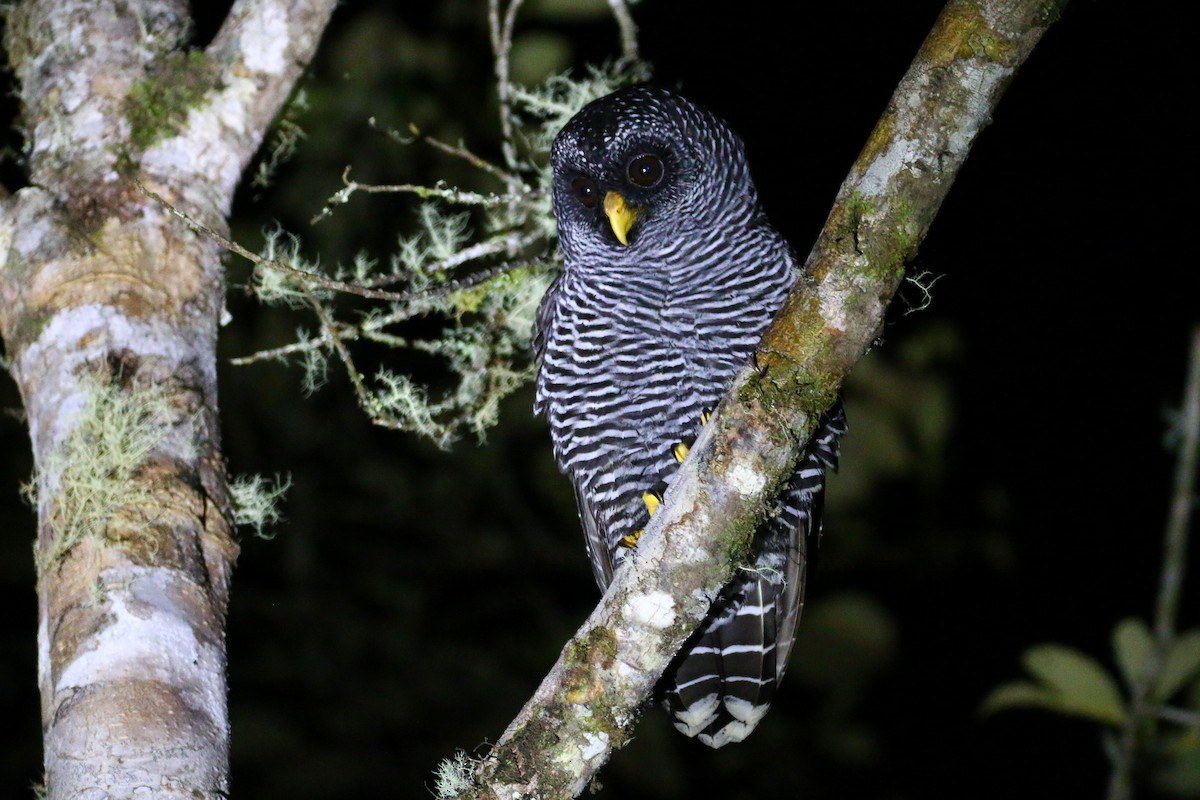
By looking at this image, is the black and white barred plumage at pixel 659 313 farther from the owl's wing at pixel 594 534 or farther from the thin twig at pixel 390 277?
the thin twig at pixel 390 277

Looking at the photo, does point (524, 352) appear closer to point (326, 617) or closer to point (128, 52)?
point (128, 52)

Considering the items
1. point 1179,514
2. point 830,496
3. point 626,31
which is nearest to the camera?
point 1179,514

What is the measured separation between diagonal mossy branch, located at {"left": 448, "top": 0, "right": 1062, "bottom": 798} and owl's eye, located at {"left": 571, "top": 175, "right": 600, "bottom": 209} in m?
1.00

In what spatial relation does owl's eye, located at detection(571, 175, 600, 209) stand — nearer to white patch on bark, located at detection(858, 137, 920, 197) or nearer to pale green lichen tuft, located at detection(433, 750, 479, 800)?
white patch on bark, located at detection(858, 137, 920, 197)

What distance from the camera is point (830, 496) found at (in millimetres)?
5125

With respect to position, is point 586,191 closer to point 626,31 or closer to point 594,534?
point 626,31

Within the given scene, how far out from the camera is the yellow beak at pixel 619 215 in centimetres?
281

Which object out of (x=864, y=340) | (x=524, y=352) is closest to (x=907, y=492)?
(x=524, y=352)

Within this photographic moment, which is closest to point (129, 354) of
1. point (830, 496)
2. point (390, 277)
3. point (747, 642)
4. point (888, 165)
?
point (390, 277)

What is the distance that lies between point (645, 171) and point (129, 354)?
4.51ft

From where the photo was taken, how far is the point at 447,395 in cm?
337

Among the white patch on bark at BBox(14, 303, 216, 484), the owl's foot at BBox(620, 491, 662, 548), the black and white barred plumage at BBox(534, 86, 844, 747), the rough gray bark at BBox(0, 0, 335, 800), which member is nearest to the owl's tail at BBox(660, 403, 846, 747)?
the black and white barred plumage at BBox(534, 86, 844, 747)

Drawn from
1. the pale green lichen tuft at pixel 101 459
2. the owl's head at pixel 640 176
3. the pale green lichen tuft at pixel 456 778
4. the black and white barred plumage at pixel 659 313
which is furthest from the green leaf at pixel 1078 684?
the pale green lichen tuft at pixel 101 459

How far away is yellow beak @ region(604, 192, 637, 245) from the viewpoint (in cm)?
281
